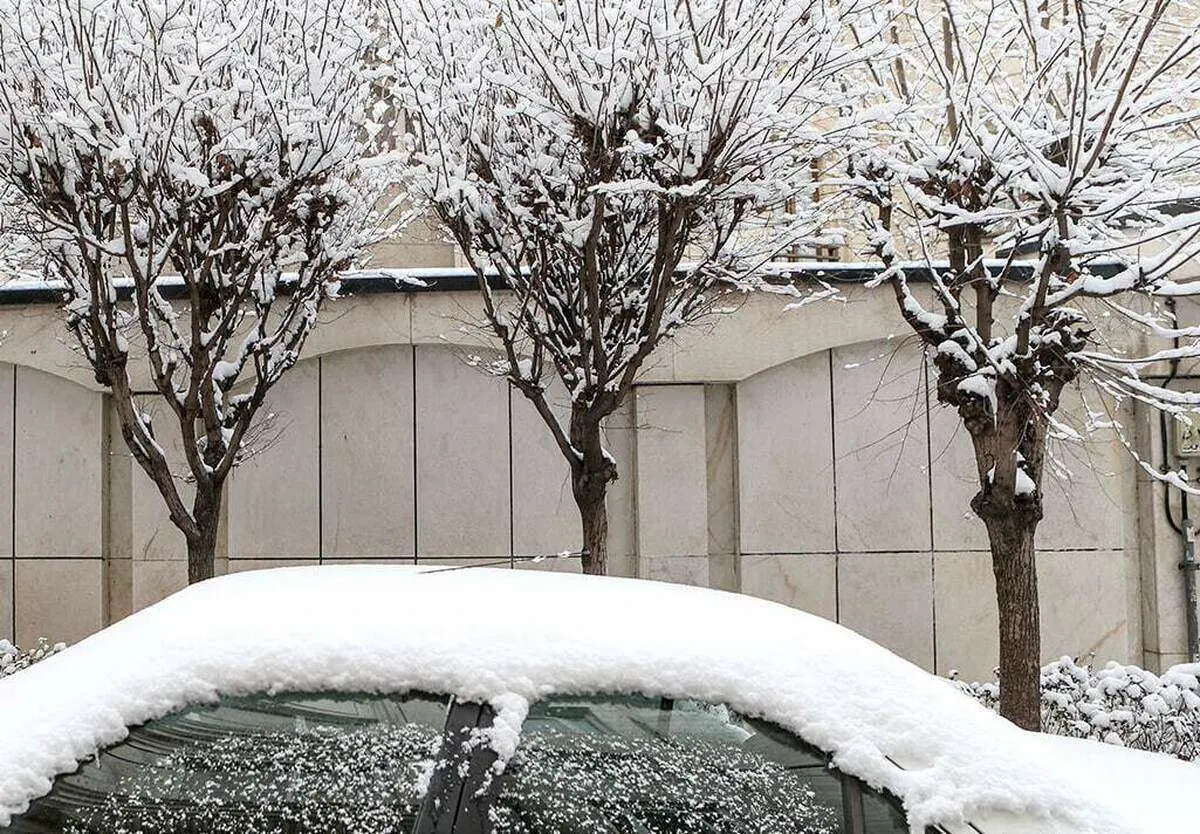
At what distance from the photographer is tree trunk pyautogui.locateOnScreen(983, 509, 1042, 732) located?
7.45 m

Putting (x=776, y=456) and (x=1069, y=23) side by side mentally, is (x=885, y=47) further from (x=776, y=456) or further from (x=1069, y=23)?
(x=776, y=456)

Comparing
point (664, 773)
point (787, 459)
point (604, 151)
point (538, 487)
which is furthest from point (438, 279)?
point (664, 773)

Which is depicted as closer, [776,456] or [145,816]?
[145,816]

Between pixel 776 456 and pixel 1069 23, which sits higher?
pixel 1069 23

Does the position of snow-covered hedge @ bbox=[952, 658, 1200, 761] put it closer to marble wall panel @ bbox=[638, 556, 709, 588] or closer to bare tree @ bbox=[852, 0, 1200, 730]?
bare tree @ bbox=[852, 0, 1200, 730]

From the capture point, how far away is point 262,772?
8.61 ft

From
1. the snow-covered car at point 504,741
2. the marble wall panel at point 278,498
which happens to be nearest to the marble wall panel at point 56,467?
the marble wall panel at point 278,498

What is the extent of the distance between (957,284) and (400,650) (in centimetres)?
591

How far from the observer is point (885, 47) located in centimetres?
763

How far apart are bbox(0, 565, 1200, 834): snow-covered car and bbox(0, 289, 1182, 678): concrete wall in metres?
7.98

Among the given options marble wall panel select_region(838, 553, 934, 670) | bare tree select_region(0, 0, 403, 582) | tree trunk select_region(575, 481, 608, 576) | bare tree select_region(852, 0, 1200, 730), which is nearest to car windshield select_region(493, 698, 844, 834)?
bare tree select_region(852, 0, 1200, 730)

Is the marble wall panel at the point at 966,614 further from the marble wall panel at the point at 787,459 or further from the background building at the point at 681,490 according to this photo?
the marble wall panel at the point at 787,459

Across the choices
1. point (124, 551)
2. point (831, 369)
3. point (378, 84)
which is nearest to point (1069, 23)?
point (831, 369)

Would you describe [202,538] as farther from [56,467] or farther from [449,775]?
[449,775]
